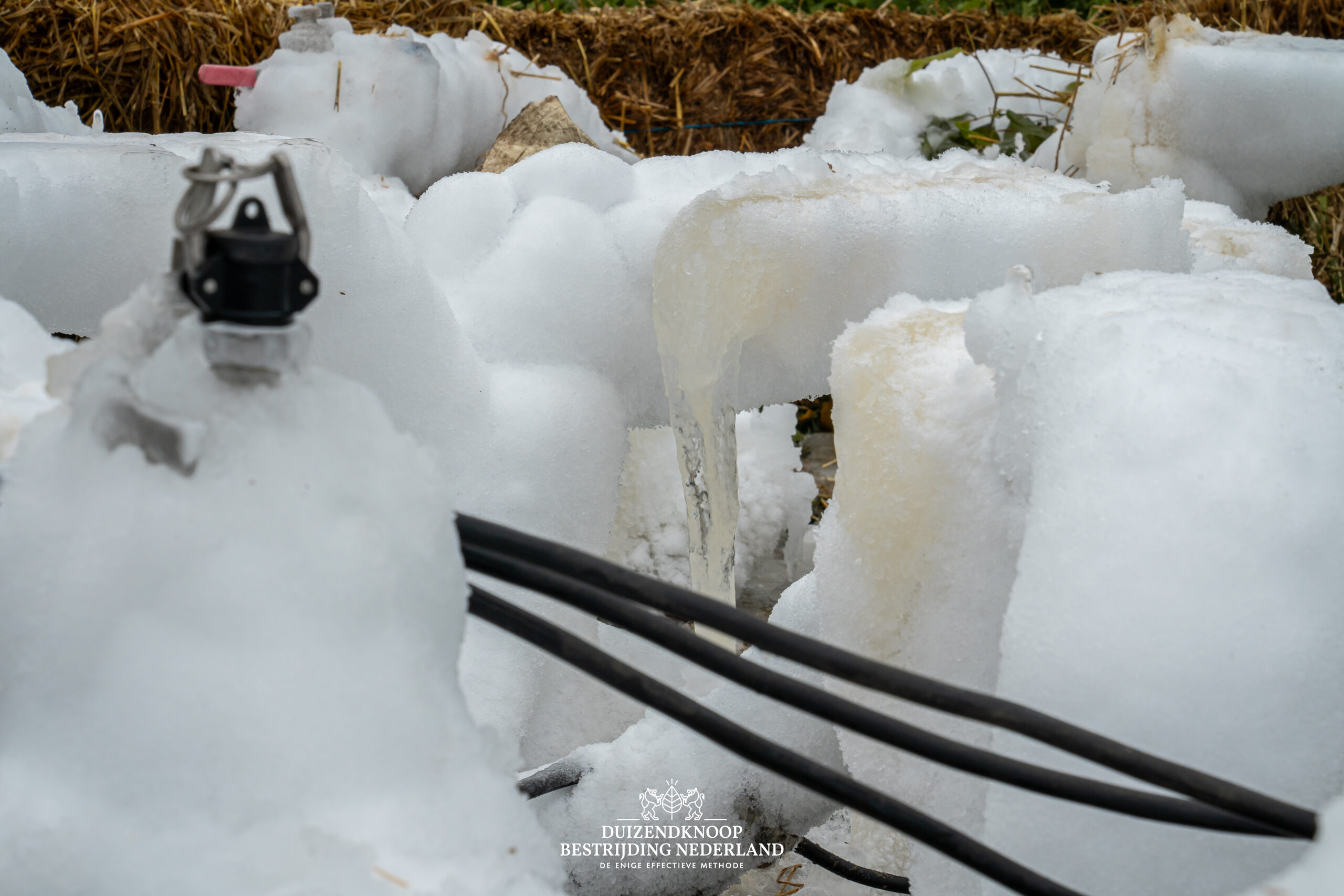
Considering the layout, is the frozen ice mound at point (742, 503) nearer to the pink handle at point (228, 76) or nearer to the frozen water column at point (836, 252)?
the frozen water column at point (836, 252)

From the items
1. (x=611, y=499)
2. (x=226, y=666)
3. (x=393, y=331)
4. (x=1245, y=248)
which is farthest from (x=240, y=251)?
(x=1245, y=248)

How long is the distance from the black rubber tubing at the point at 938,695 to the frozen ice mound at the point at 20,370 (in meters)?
0.28

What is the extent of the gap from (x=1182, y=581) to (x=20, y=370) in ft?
2.19

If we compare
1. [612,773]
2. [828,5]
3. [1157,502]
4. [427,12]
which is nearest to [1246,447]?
[1157,502]

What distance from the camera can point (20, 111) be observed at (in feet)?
4.72

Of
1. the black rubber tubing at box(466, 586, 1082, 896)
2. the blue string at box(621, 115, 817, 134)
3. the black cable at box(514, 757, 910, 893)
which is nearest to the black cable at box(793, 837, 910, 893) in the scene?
the black cable at box(514, 757, 910, 893)

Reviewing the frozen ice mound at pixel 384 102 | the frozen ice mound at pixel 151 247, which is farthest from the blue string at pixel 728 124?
the frozen ice mound at pixel 151 247

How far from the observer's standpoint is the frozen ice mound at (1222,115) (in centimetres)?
154

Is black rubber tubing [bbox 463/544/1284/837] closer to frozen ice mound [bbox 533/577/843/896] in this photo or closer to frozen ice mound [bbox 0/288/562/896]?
frozen ice mound [bbox 0/288/562/896]

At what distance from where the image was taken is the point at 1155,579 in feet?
1.79
